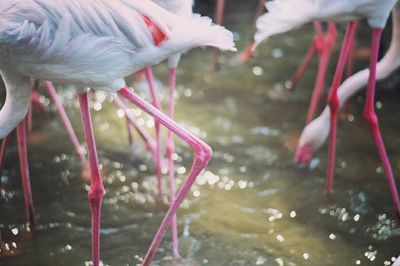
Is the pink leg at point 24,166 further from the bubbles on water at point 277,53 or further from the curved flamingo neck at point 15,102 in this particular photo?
the bubbles on water at point 277,53

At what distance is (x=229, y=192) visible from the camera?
3641 mm

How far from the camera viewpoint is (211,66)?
17.2 feet

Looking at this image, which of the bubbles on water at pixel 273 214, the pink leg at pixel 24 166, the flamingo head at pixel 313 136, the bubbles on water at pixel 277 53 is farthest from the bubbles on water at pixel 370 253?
the bubbles on water at pixel 277 53

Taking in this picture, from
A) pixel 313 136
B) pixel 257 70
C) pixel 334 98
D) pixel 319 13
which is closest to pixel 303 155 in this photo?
pixel 313 136

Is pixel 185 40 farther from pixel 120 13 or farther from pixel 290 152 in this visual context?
pixel 290 152

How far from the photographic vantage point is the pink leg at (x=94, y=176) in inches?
107

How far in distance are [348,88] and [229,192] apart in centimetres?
82

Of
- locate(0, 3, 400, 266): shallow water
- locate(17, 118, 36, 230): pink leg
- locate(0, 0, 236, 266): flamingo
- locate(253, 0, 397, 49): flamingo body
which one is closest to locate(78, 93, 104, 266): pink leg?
locate(0, 0, 236, 266): flamingo

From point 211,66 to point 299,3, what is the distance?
2202 mm

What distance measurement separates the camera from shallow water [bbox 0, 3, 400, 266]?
10.3 ft

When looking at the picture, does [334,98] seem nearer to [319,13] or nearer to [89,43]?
[319,13]

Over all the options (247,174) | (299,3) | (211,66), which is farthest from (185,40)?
(211,66)

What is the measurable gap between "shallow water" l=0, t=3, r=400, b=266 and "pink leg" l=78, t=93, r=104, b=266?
0.31 metres

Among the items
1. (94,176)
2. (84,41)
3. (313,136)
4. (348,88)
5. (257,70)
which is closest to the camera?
(84,41)
